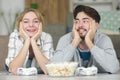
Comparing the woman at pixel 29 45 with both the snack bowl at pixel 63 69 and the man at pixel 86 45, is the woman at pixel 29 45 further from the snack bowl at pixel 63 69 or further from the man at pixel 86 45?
the snack bowl at pixel 63 69

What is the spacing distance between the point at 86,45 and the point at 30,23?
14.7 inches

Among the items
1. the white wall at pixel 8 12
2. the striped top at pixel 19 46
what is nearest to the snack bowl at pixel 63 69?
the striped top at pixel 19 46

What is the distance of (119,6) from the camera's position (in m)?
5.35

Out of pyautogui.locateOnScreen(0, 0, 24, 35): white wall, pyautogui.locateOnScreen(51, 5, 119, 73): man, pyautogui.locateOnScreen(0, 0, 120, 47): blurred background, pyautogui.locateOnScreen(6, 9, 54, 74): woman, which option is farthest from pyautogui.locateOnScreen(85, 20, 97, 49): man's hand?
pyautogui.locateOnScreen(0, 0, 24, 35): white wall

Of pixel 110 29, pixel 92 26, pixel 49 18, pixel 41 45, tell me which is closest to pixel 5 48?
pixel 41 45

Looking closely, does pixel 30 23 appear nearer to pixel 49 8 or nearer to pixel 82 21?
pixel 82 21

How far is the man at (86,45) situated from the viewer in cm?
202

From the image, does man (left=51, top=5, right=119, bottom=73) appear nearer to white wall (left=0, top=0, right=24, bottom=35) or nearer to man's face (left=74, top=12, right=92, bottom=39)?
man's face (left=74, top=12, right=92, bottom=39)

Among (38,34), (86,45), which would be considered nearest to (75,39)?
(86,45)

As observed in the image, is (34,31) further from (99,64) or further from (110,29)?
(110,29)

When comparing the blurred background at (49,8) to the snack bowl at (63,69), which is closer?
the snack bowl at (63,69)

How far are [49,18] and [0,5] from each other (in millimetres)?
878

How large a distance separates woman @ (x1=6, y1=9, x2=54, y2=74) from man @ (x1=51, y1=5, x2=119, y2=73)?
0.44ft

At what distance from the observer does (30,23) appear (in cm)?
215
